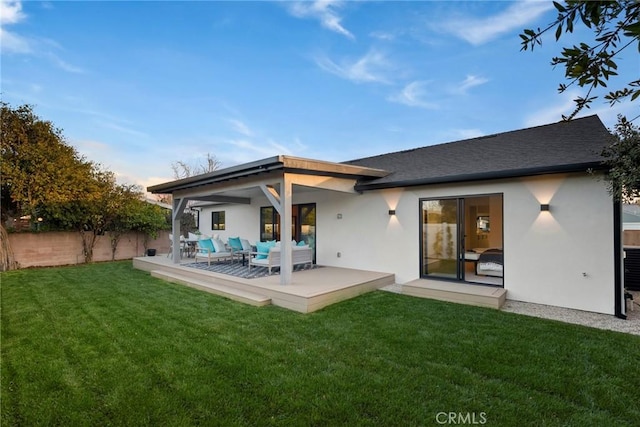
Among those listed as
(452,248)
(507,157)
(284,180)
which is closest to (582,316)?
(452,248)

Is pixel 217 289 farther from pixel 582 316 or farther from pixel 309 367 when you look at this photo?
pixel 582 316

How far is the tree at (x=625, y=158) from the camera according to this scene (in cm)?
434

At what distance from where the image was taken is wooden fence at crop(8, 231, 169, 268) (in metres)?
12.0

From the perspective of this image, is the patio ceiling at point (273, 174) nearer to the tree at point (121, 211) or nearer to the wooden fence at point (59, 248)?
the tree at point (121, 211)

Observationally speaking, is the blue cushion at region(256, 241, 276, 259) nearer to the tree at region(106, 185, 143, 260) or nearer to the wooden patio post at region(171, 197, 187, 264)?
the wooden patio post at region(171, 197, 187, 264)

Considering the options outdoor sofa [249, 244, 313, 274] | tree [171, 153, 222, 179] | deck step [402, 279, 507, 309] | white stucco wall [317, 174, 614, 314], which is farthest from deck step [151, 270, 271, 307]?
tree [171, 153, 222, 179]

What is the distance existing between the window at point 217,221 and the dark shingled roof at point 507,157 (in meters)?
9.02

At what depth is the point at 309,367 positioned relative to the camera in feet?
12.2

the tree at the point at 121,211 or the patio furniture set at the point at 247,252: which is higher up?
the tree at the point at 121,211

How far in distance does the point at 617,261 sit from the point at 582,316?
120 cm

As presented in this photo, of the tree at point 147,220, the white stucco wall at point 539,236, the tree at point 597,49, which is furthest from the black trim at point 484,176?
the tree at point 147,220

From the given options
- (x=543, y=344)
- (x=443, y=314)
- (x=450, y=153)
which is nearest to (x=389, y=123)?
(x=450, y=153)

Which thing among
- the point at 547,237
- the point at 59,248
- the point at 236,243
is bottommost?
the point at 59,248

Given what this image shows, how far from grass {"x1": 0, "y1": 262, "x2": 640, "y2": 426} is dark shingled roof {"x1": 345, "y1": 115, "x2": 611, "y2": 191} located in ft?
9.84
